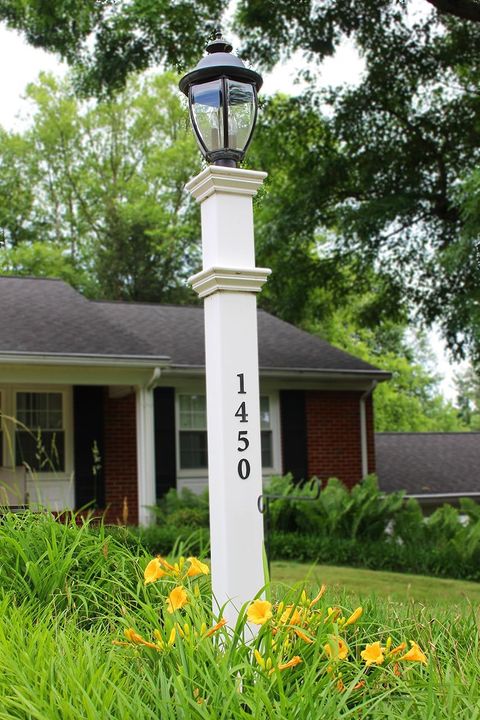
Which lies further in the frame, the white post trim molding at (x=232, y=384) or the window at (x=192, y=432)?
the window at (x=192, y=432)

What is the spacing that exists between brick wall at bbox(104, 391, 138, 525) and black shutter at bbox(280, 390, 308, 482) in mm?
2816

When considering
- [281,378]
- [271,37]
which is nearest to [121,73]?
[271,37]

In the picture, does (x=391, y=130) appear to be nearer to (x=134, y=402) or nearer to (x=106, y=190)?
(x=134, y=402)

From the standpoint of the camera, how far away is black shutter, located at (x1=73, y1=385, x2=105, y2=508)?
44.9 ft

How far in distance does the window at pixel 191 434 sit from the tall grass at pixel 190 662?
1064 centimetres

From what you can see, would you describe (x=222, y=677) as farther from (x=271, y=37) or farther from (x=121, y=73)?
(x=271, y=37)

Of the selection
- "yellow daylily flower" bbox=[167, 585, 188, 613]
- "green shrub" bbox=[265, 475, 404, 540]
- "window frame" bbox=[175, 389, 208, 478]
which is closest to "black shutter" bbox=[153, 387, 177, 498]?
"window frame" bbox=[175, 389, 208, 478]

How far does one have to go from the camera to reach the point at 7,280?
16203mm

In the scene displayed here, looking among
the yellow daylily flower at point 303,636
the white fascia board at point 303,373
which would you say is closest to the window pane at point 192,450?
the white fascia board at point 303,373

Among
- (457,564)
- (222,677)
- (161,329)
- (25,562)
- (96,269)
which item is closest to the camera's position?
(222,677)

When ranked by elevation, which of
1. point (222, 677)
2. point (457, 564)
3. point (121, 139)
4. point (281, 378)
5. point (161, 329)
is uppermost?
point (121, 139)

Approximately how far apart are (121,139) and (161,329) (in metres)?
21.1

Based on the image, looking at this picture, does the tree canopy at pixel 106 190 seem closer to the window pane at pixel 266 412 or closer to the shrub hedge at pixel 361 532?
the window pane at pixel 266 412

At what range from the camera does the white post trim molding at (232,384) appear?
3637 mm
